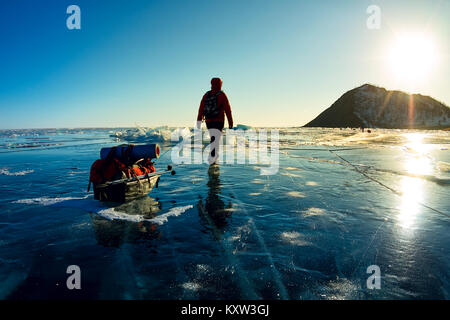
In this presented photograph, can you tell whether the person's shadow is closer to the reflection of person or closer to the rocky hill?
the reflection of person

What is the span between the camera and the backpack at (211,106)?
7316 millimetres

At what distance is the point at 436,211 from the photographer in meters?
4.00

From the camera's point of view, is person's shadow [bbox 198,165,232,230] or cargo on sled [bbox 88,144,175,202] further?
cargo on sled [bbox 88,144,175,202]

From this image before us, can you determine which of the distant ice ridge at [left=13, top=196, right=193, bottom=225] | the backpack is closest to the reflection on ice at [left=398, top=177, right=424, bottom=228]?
the distant ice ridge at [left=13, top=196, right=193, bottom=225]

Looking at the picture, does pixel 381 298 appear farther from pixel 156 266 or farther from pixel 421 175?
pixel 421 175

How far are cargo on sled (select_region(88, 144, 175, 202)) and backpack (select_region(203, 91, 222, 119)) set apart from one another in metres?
2.95

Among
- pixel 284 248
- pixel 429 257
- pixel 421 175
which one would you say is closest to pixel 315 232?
pixel 284 248

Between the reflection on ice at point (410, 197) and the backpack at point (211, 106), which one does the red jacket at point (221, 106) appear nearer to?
the backpack at point (211, 106)

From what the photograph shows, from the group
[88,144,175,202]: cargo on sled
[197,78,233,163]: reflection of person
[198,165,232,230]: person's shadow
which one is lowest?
[198,165,232,230]: person's shadow

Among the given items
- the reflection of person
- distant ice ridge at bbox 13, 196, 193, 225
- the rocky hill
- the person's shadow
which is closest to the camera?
the person's shadow

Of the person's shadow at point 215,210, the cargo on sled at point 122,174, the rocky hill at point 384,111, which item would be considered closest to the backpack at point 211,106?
the person's shadow at point 215,210

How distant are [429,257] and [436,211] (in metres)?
2.03

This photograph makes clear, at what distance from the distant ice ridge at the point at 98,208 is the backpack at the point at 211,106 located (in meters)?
3.91

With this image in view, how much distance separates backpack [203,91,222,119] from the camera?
7.32m
